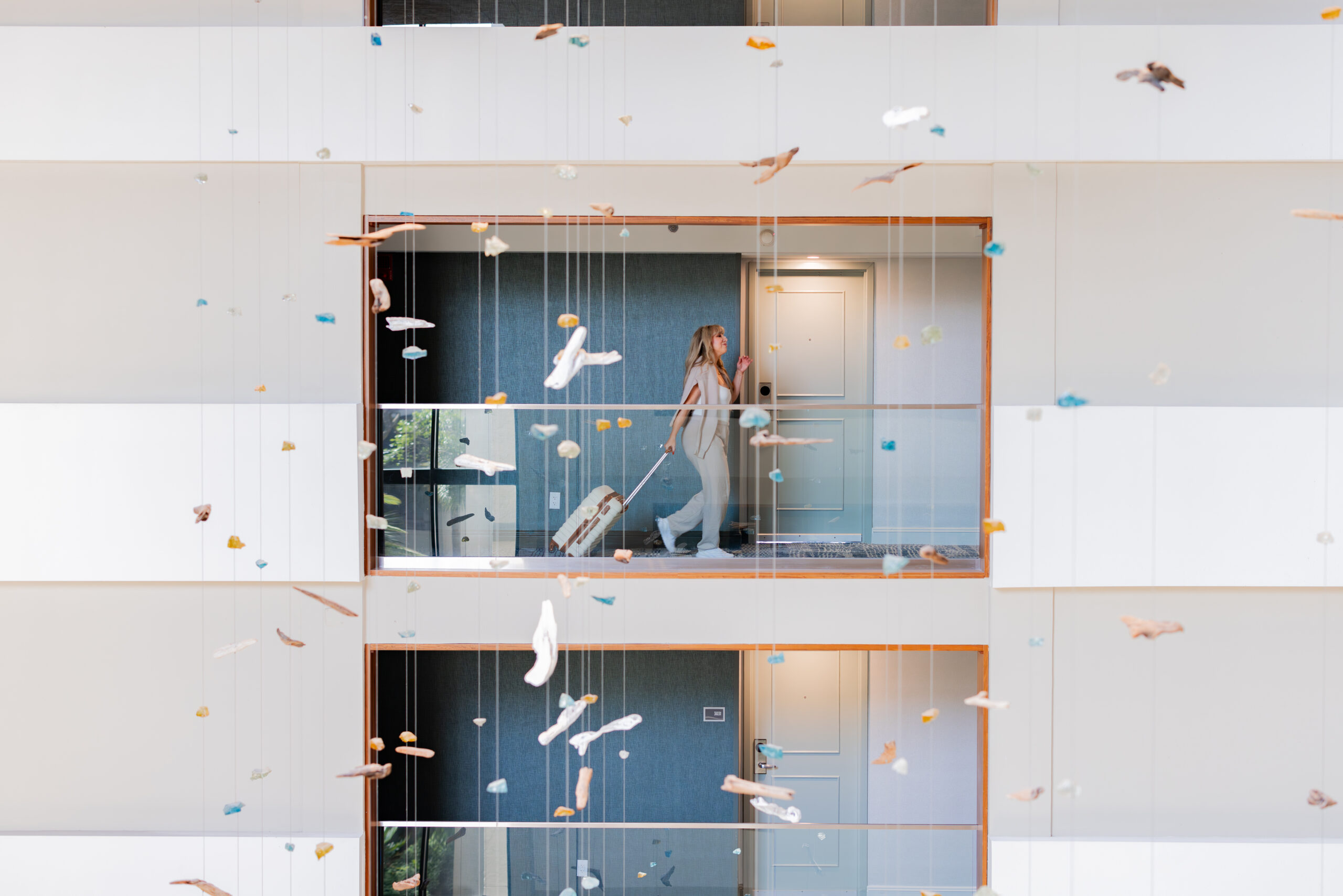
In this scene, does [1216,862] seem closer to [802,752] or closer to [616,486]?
[802,752]

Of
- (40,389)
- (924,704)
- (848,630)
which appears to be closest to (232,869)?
(40,389)

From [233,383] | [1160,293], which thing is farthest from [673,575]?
[1160,293]

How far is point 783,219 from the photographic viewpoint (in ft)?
14.1

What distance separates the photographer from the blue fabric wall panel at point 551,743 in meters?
5.59

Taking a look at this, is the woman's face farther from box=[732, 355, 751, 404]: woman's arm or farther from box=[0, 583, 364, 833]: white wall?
box=[0, 583, 364, 833]: white wall

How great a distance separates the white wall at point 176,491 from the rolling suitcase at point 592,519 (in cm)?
106

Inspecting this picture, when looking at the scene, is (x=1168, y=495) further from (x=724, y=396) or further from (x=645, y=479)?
(x=645, y=479)

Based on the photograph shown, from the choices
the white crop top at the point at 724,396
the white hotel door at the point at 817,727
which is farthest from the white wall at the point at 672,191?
the white hotel door at the point at 817,727

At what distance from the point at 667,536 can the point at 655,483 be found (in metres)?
0.30

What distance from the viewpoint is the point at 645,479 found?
4.41 metres

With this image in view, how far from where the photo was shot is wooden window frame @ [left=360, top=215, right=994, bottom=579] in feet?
14.1

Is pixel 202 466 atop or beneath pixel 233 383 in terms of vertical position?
beneath

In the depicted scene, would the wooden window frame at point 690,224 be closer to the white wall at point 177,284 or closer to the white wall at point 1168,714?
the white wall at point 177,284

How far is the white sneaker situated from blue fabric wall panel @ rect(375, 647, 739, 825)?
1.30 m
